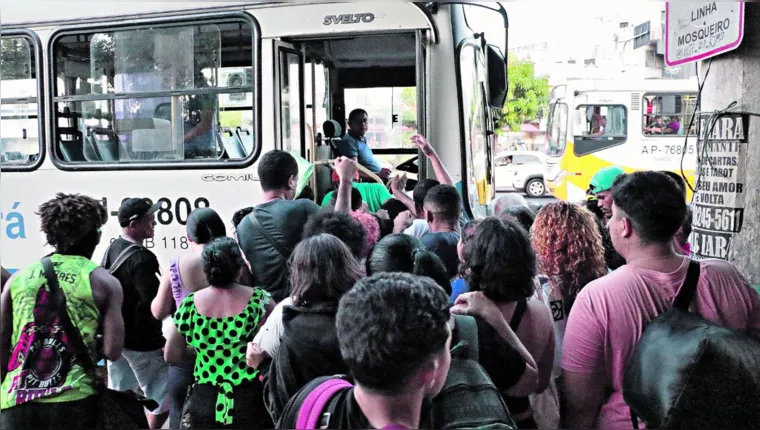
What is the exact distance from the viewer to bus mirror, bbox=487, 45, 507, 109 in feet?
22.4

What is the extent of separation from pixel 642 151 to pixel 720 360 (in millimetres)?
16304

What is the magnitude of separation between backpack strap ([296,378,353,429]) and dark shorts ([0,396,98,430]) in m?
1.50

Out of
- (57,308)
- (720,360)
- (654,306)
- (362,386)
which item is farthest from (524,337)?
(57,308)

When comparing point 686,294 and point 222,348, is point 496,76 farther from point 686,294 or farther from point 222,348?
point 686,294

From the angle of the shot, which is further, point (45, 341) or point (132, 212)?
point (132, 212)

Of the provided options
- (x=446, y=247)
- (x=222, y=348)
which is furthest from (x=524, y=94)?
(x=222, y=348)

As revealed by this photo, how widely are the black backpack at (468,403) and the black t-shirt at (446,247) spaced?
201 cm

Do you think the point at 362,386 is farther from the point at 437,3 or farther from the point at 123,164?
the point at 123,164

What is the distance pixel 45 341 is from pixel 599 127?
16594 millimetres

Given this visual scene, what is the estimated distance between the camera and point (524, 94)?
3834 cm

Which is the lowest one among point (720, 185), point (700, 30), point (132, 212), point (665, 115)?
point (132, 212)

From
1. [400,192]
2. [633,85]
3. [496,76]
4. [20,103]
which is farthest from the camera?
[633,85]

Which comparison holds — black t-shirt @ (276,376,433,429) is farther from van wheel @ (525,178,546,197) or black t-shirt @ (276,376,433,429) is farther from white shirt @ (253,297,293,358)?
van wheel @ (525,178,546,197)

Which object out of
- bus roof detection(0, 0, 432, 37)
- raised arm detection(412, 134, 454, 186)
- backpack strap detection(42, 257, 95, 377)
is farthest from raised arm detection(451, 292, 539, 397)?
bus roof detection(0, 0, 432, 37)
